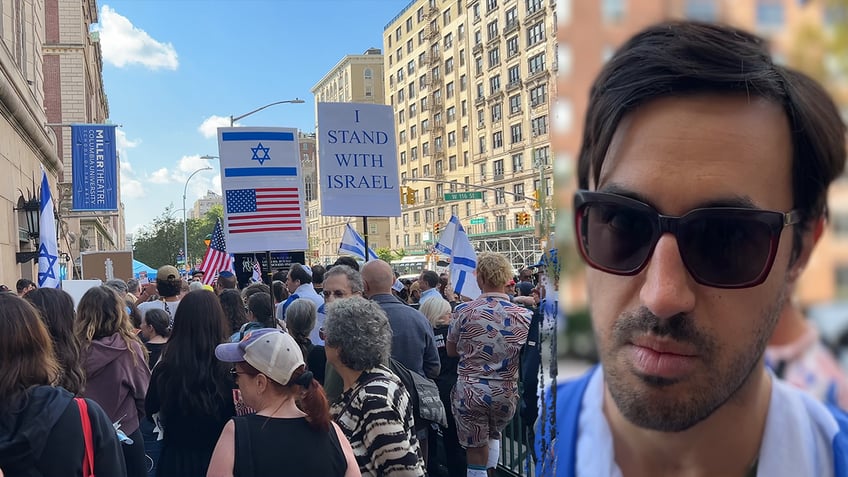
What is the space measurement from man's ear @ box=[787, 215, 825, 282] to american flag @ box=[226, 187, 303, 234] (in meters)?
5.73

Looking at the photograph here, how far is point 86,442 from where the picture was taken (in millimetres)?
2527

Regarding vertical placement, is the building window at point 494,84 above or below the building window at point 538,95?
above

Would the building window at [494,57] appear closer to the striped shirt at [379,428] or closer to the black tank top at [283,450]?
the black tank top at [283,450]

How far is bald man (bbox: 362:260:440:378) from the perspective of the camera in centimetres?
450

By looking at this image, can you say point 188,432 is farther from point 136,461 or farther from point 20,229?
point 20,229

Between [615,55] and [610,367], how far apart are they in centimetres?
31

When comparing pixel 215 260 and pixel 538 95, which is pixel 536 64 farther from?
pixel 215 260

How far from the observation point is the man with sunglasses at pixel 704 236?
1.81ft

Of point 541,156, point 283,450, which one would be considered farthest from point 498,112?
point 283,450

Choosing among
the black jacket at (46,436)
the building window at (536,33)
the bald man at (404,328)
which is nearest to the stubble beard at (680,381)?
the building window at (536,33)

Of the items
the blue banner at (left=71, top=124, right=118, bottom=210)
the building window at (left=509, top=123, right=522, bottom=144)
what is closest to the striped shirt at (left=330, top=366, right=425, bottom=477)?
the building window at (left=509, top=123, right=522, bottom=144)

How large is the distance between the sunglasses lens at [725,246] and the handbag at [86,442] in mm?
2645

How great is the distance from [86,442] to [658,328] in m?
2.63

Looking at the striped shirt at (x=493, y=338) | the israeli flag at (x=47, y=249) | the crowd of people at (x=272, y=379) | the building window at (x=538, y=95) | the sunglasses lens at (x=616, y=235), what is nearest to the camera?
the sunglasses lens at (x=616, y=235)
